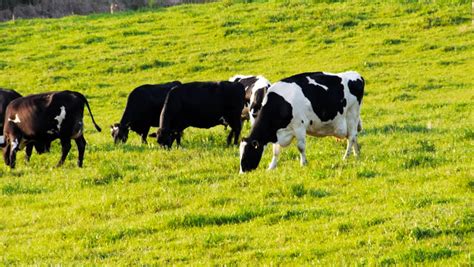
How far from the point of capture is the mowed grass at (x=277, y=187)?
415 inches

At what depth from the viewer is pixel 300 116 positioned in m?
16.3

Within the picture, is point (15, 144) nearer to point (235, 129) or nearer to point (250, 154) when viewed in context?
point (235, 129)

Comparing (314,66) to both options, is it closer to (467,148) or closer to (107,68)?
(107,68)

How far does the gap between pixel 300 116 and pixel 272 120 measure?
53 centimetres

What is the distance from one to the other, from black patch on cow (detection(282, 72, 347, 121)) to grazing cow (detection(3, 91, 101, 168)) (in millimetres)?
4968

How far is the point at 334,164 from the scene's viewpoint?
15.4m

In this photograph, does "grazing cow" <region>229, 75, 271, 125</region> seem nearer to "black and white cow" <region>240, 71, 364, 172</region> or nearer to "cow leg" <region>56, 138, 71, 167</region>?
"black and white cow" <region>240, 71, 364, 172</region>

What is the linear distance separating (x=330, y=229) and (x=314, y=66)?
2381 centimetres

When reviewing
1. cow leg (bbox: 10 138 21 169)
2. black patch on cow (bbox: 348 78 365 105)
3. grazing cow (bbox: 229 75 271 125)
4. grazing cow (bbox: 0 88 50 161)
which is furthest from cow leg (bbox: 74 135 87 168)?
black patch on cow (bbox: 348 78 365 105)

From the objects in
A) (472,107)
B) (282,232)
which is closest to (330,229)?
(282,232)

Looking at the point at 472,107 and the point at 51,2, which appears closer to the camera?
the point at 472,107

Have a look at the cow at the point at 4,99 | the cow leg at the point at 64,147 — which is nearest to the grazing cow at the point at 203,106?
the cow leg at the point at 64,147

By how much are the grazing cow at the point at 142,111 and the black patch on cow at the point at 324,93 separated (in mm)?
7024

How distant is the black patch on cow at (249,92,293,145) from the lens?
16.2 m
